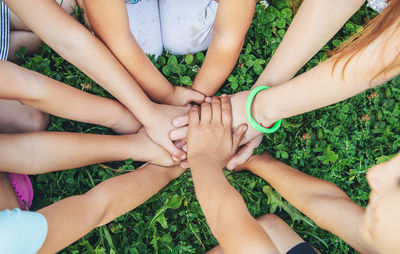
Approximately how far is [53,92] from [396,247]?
1146 millimetres

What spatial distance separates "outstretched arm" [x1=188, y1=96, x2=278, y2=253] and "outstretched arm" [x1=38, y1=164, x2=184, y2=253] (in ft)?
0.68

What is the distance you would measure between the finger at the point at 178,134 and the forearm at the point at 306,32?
400 mm

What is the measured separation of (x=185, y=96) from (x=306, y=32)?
2.07 ft

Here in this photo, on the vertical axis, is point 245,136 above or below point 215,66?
below

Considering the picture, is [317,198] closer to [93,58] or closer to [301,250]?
[301,250]

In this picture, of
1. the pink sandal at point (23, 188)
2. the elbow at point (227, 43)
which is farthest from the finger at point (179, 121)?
the pink sandal at point (23, 188)

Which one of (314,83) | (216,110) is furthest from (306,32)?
(216,110)

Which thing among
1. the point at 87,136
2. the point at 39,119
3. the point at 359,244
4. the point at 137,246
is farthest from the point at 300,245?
the point at 39,119

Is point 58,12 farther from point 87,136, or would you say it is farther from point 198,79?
point 198,79

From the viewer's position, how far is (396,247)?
70 centimetres

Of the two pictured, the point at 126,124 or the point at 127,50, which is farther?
the point at 126,124

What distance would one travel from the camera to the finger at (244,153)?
1563mm

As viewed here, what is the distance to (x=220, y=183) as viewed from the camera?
1.24 meters

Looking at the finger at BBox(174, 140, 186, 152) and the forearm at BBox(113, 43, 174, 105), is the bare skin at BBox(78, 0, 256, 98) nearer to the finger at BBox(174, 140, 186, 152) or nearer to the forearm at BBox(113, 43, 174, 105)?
the forearm at BBox(113, 43, 174, 105)
